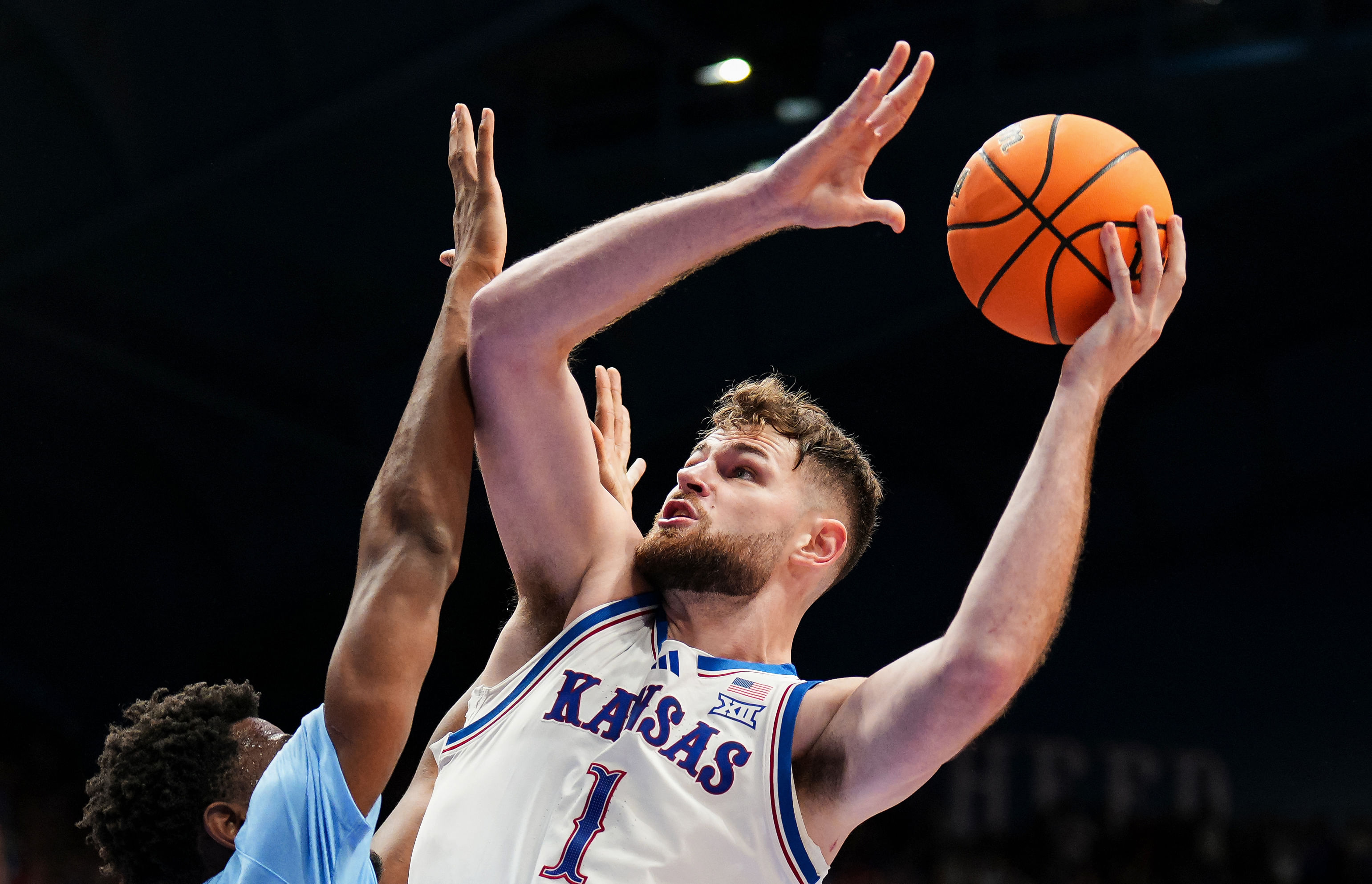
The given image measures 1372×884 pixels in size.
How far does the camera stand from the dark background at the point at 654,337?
32.3ft

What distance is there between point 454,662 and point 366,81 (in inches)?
229

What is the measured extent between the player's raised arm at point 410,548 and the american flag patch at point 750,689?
0.71 m

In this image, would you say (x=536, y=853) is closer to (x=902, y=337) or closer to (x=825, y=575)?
(x=825, y=575)

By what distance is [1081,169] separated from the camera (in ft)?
9.46

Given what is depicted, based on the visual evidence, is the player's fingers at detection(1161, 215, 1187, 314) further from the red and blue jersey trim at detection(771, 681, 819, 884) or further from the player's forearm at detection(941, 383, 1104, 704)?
the red and blue jersey trim at detection(771, 681, 819, 884)

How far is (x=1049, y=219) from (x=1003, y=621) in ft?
3.49

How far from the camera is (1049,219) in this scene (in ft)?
9.40

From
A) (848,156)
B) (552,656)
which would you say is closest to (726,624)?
(552,656)

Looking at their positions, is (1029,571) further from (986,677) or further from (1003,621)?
(986,677)

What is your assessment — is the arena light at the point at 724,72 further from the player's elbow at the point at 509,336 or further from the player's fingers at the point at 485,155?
the player's elbow at the point at 509,336

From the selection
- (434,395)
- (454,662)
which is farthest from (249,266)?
(434,395)

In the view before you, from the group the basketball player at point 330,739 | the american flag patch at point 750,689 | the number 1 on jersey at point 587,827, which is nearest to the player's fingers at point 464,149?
the basketball player at point 330,739

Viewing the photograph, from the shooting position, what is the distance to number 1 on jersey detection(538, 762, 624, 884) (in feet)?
8.73

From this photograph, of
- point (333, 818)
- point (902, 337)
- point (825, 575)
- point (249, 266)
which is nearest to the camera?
point (333, 818)
